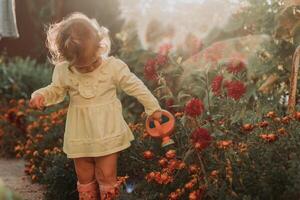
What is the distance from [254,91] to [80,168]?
1834 millimetres

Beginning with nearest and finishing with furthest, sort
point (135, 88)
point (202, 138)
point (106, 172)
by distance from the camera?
point (202, 138), point (135, 88), point (106, 172)

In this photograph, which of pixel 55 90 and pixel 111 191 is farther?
pixel 55 90

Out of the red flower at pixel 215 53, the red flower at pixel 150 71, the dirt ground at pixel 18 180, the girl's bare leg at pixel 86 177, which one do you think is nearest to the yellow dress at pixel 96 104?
the girl's bare leg at pixel 86 177

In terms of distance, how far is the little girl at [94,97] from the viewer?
3.50 meters

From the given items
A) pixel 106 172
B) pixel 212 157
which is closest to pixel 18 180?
pixel 106 172

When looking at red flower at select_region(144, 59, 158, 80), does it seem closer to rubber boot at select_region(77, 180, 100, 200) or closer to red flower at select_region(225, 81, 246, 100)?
red flower at select_region(225, 81, 246, 100)

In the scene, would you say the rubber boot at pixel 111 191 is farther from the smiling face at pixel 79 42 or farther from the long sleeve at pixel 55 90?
the smiling face at pixel 79 42

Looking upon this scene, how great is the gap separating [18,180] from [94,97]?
2.02 metres

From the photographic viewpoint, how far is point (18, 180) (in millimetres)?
5289

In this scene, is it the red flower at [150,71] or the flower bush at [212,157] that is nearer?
the flower bush at [212,157]

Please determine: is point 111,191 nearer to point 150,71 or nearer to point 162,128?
point 162,128

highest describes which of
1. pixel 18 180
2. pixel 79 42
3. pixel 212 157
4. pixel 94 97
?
pixel 79 42

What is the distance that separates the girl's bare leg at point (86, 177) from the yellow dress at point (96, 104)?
11 centimetres

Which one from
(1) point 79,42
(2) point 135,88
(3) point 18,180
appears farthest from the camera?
(3) point 18,180
